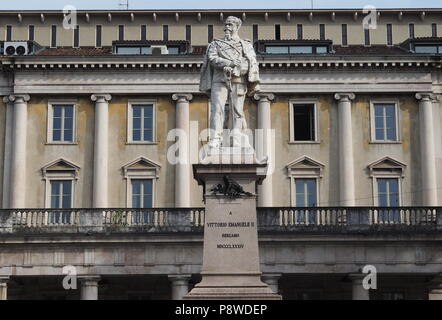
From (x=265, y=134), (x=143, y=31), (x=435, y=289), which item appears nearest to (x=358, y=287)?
(x=435, y=289)

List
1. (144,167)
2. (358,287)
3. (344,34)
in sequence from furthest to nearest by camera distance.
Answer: (344,34)
(144,167)
(358,287)

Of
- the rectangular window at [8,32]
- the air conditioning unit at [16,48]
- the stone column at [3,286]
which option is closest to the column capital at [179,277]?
the stone column at [3,286]

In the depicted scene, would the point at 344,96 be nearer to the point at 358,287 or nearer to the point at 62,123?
the point at 358,287

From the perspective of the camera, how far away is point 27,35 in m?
81.9

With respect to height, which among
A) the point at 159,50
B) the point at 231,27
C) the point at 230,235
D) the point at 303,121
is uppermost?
the point at 159,50

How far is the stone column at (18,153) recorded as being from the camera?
61.8 m

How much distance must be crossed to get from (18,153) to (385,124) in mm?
21209

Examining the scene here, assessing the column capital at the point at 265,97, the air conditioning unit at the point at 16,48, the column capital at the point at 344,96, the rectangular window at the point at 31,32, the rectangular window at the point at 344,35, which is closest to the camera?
the column capital at the point at 265,97

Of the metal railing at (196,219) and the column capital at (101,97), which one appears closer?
the metal railing at (196,219)

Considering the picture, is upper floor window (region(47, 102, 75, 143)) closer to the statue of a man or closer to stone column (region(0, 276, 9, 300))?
stone column (region(0, 276, 9, 300))

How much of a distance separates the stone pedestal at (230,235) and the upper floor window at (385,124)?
4080 cm

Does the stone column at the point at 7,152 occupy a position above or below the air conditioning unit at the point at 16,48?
below

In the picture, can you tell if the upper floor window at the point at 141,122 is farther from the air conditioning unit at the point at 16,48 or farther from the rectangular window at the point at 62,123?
the air conditioning unit at the point at 16,48

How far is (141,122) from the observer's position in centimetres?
6400
